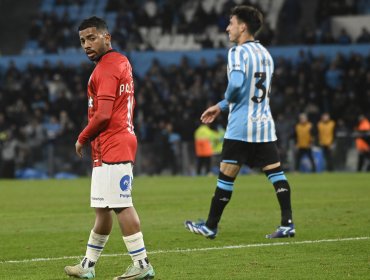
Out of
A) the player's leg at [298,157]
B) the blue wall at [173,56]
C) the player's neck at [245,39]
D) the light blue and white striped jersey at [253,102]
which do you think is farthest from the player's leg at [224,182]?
the blue wall at [173,56]

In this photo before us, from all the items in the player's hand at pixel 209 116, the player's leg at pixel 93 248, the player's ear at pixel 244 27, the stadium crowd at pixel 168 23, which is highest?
the stadium crowd at pixel 168 23

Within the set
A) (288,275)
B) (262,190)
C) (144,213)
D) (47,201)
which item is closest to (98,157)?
(288,275)

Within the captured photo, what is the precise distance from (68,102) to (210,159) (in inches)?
223

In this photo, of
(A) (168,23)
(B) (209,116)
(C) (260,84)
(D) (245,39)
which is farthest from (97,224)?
(A) (168,23)

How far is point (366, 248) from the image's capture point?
9727 mm

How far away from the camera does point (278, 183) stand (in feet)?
36.3

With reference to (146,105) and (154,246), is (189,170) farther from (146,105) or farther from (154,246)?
(154,246)

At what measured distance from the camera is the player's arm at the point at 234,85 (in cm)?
1032

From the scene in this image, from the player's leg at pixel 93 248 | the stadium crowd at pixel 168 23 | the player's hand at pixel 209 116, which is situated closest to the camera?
the player's leg at pixel 93 248

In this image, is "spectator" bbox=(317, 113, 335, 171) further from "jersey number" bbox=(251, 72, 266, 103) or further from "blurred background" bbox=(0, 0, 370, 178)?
"jersey number" bbox=(251, 72, 266, 103)

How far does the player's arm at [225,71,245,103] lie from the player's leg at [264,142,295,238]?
829 millimetres

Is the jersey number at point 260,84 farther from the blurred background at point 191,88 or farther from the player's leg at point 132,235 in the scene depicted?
the blurred background at point 191,88

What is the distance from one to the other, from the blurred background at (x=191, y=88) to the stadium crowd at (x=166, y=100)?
3 cm

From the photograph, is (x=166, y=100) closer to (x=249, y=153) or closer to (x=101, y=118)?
(x=249, y=153)
